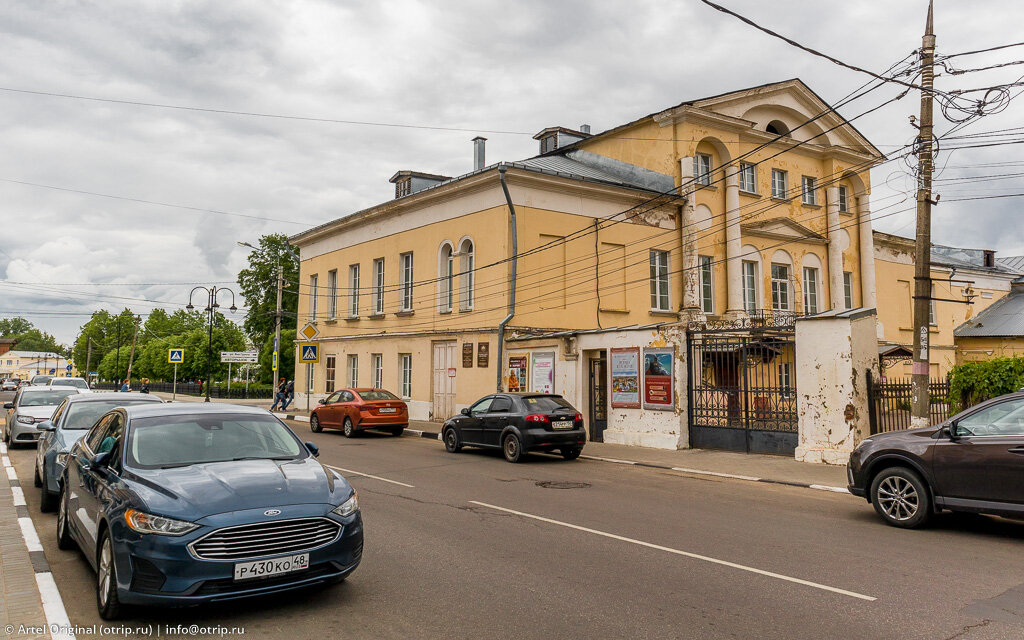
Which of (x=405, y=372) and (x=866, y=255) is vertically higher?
(x=866, y=255)

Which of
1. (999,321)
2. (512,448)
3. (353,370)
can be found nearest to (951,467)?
(512,448)

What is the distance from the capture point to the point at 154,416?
6.32m

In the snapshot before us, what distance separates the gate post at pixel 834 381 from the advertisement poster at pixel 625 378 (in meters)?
4.18

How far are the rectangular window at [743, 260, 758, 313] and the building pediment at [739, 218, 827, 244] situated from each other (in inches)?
55.0

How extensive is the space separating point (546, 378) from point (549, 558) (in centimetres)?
1392

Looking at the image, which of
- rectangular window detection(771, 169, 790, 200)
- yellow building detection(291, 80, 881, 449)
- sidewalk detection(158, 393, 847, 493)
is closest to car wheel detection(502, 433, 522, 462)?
sidewalk detection(158, 393, 847, 493)

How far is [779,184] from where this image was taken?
3203cm

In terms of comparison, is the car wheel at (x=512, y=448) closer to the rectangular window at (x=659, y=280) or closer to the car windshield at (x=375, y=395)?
the car windshield at (x=375, y=395)

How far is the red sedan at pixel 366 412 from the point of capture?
21000 mm

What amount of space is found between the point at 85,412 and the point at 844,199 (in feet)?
113

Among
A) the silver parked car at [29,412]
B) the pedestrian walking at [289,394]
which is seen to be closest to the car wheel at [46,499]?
the silver parked car at [29,412]

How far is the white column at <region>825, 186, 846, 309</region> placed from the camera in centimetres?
3288

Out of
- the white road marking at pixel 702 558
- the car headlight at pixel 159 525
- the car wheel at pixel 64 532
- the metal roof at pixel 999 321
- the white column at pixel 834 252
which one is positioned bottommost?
the white road marking at pixel 702 558

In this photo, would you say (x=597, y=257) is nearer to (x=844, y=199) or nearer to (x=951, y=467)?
(x=844, y=199)
